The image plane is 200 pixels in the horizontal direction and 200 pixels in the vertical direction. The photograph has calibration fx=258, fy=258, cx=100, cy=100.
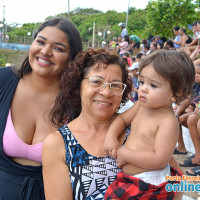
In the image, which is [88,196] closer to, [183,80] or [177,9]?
[183,80]

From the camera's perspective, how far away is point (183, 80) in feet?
6.24

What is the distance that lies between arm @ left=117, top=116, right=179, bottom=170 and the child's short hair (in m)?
0.25

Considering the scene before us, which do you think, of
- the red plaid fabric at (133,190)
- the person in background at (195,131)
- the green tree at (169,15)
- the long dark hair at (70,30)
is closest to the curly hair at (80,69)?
the long dark hair at (70,30)

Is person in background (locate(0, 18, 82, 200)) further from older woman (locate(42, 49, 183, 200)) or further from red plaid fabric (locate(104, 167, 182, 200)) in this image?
red plaid fabric (locate(104, 167, 182, 200))

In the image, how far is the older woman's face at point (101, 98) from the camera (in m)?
2.03

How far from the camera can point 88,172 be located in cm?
187

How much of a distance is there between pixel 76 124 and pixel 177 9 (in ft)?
63.1

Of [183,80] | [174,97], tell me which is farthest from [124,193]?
[183,80]

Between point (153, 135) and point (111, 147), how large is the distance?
1.06 ft

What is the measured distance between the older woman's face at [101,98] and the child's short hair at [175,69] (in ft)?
0.92

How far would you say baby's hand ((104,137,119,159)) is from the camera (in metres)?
1.89

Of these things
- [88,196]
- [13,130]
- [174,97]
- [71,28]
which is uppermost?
[71,28]

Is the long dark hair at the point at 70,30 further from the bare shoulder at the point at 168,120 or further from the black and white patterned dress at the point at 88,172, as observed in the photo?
the bare shoulder at the point at 168,120

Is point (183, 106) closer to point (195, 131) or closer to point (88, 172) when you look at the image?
point (195, 131)
